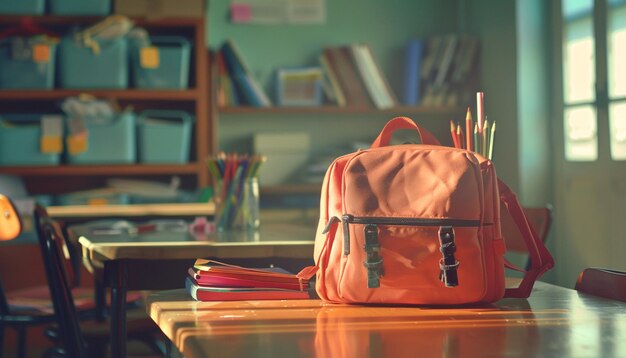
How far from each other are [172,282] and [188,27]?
270 cm

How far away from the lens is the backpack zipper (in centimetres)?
133

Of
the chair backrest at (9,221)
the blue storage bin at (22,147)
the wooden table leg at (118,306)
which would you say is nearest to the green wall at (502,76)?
the blue storage bin at (22,147)

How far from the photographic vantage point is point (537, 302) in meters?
1.40

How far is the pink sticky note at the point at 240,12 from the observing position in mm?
4949

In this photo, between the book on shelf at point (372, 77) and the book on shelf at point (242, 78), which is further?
the book on shelf at point (372, 77)

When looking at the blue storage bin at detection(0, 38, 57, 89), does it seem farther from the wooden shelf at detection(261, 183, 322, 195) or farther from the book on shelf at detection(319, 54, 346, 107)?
the book on shelf at detection(319, 54, 346, 107)

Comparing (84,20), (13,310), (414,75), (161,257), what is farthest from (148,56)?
(161,257)

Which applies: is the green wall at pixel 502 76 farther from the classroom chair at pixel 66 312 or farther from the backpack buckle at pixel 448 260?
the backpack buckle at pixel 448 260

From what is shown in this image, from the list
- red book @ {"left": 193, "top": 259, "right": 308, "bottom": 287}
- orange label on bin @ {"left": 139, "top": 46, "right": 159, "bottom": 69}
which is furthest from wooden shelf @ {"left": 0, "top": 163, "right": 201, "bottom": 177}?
red book @ {"left": 193, "top": 259, "right": 308, "bottom": 287}

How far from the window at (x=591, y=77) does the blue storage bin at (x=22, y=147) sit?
2464 mm

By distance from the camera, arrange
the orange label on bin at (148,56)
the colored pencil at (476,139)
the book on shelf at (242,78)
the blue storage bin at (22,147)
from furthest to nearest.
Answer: the book on shelf at (242,78), the orange label on bin at (148,56), the blue storage bin at (22,147), the colored pencil at (476,139)

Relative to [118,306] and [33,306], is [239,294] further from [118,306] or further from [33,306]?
[33,306]

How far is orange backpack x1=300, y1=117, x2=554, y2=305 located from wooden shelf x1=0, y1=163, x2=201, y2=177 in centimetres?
332

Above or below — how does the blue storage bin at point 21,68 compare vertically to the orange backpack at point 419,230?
above
